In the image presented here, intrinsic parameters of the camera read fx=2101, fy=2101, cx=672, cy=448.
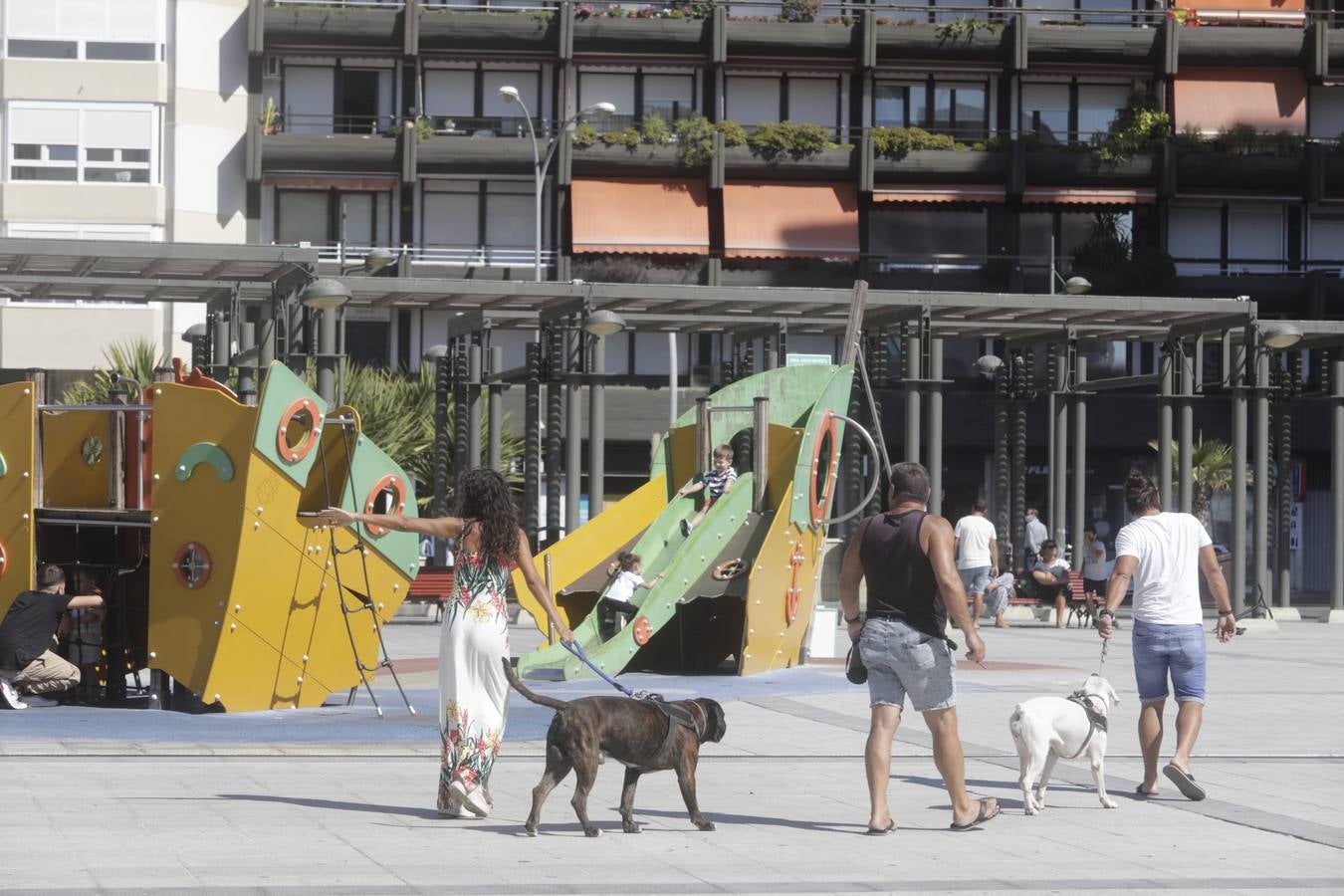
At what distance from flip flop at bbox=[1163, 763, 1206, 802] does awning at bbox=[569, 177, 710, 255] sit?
37813mm

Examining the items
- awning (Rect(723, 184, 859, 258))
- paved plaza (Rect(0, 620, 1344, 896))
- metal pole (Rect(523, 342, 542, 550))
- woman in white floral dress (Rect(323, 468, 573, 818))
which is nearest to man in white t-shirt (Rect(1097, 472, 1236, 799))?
paved plaza (Rect(0, 620, 1344, 896))

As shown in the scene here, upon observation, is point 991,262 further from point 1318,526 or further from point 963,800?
point 963,800

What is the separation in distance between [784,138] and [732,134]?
4.14ft

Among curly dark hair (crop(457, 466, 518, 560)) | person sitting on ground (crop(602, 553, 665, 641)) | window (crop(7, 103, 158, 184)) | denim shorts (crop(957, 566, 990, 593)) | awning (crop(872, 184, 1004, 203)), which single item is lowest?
denim shorts (crop(957, 566, 990, 593))

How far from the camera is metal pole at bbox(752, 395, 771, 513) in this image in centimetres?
1844

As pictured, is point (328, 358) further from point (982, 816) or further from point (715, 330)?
point (982, 816)

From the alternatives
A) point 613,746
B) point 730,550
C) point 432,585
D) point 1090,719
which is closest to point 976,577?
point 432,585

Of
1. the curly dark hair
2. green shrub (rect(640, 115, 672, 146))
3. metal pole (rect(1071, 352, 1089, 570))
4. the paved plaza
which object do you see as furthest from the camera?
green shrub (rect(640, 115, 672, 146))

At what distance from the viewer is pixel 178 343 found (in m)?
47.2

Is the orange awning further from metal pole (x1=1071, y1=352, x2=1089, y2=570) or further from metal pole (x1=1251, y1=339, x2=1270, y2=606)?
metal pole (x1=1251, y1=339, x2=1270, y2=606)

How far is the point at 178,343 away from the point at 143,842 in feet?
130

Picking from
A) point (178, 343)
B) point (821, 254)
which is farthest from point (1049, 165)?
point (178, 343)

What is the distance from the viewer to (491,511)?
10.1 metres

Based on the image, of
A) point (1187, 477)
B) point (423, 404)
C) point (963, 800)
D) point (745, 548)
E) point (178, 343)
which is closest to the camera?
point (963, 800)
